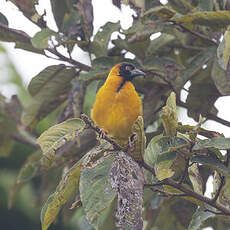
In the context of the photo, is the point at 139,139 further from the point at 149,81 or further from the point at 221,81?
the point at 149,81

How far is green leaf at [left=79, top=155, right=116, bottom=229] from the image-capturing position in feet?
6.44

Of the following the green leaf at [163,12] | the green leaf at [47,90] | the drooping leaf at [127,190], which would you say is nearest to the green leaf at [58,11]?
the green leaf at [47,90]

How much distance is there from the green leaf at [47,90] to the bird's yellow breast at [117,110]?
0.25 meters

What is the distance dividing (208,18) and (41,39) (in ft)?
3.08

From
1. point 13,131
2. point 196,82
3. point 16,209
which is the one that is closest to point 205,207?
point 196,82

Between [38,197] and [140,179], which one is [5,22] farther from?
[140,179]

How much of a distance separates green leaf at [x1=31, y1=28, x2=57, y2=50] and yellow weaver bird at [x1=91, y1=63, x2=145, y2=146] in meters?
0.46

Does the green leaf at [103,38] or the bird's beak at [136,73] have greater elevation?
the green leaf at [103,38]

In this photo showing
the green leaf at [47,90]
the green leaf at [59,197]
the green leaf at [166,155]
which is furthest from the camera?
the green leaf at [47,90]

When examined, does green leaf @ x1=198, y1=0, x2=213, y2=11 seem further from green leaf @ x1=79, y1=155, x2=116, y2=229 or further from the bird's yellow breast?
green leaf @ x1=79, y1=155, x2=116, y2=229

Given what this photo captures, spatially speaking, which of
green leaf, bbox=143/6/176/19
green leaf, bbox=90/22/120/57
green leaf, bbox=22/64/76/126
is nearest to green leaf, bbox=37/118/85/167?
green leaf, bbox=143/6/176/19

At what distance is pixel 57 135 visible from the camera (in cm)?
219

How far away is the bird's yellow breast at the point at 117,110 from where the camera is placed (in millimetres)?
3198

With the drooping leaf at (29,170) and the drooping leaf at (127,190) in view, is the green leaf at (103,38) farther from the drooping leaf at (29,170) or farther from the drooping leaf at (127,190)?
the drooping leaf at (127,190)
